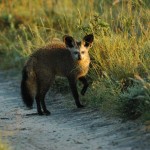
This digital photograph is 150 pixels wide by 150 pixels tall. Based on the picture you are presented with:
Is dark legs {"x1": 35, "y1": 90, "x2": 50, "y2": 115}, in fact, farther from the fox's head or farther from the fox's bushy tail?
the fox's head

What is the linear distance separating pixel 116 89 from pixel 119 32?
249cm

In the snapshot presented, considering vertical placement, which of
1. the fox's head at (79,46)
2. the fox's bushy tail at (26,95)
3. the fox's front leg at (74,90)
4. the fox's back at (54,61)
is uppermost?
the fox's head at (79,46)

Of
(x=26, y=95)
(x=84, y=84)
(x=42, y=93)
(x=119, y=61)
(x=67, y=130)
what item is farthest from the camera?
(x=84, y=84)

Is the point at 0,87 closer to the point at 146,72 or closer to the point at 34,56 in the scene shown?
the point at 34,56

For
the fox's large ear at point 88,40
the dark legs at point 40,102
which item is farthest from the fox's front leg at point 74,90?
the fox's large ear at point 88,40

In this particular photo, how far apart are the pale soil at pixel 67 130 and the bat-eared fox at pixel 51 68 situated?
28 centimetres

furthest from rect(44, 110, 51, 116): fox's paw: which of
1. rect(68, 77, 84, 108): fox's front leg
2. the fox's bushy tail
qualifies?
rect(68, 77, 84, 108): fox's front leg

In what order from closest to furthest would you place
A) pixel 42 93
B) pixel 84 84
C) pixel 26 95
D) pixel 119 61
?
pixel 26 95
pixel 119 61
pixel 42 93
pixel 84 84

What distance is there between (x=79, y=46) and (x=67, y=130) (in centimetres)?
198

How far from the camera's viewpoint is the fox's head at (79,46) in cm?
1010

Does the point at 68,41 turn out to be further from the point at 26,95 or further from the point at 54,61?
the point at 26,95

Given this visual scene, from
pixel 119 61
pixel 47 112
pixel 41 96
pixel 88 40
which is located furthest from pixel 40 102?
pixel 119 61

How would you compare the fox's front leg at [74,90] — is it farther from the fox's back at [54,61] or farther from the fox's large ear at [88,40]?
the fox's large ear at [88,40]

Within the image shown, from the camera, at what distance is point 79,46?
10.2 meters
